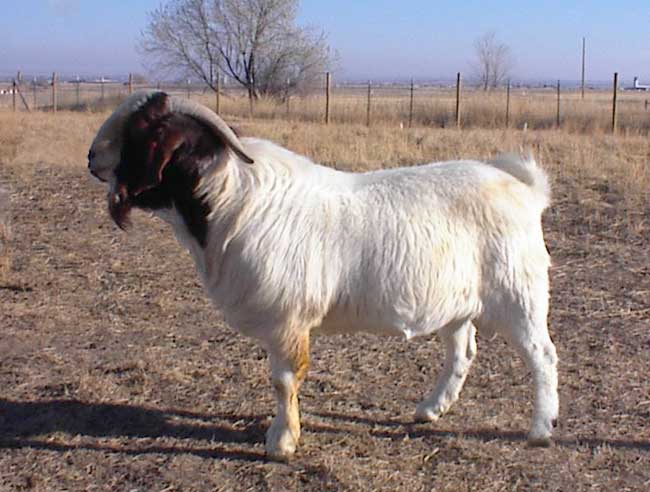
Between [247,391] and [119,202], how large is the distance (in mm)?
1716

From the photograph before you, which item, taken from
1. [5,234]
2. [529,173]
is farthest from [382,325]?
[5,234]

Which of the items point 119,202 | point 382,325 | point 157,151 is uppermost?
point 157,151

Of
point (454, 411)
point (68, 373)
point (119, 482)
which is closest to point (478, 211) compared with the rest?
point (454, 411)

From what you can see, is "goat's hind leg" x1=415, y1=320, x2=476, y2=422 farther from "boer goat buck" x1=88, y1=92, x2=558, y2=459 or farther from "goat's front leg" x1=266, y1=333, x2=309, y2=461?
"goat's front leg" x1=266, y1=333, x2=309, y2=461

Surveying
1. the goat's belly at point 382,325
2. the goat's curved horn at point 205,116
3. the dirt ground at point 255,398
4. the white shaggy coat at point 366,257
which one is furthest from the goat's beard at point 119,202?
the dirt ground at point 255,398

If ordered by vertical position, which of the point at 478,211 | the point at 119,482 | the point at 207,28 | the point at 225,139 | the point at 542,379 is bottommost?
the point at 119,482

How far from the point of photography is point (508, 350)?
6.29 meters

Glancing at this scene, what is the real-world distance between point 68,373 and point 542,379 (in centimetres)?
290

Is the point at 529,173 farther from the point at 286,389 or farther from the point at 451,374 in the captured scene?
the point at 286,389

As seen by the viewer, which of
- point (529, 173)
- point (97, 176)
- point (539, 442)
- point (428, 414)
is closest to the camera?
point (97, 176)

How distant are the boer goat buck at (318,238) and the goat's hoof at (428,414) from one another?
0.57 m

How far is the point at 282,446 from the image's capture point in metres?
4.64

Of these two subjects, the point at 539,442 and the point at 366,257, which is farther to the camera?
the point at 539,442

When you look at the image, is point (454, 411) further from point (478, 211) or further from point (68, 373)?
point (68, 373)
